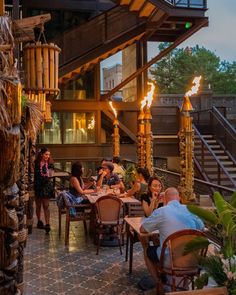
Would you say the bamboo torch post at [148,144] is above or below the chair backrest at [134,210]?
above

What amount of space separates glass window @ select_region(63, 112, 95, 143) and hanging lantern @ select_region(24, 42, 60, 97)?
1225cm

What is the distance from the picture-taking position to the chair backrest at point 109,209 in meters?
7.37

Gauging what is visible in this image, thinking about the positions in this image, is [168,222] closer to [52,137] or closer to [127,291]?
[127,291]

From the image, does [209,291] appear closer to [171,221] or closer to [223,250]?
[223,250]

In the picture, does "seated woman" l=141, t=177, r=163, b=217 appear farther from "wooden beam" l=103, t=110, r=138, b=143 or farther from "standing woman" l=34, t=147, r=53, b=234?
"wooden beam" l=103, t=110, r=138, b=143

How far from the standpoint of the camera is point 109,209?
7.48 meters

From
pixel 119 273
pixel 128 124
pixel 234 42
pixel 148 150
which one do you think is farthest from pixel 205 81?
pixel 234 42

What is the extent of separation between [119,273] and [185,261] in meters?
1.91

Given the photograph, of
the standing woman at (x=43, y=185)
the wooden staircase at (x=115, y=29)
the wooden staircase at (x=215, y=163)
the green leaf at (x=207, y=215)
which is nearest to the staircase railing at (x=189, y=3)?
the wooden staircase at (x=115, y=29)

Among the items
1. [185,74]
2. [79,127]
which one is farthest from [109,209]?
[185,74]

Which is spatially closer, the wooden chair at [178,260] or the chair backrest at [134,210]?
the wooden chair at [178,260]

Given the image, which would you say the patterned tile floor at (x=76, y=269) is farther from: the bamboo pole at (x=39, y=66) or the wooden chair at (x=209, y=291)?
the bamboo pole at (x=39, y=66)

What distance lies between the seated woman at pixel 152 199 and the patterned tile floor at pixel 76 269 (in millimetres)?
965

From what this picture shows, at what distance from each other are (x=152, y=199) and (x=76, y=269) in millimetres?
1618
